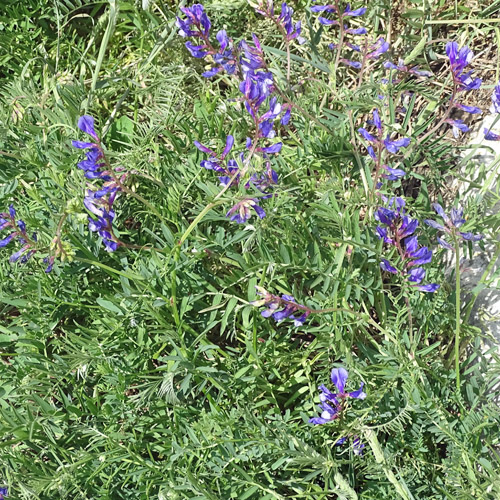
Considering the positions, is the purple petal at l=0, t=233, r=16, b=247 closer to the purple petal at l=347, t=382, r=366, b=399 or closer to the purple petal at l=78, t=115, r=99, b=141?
the purple petal at l=78, t=115, r=99, b=141

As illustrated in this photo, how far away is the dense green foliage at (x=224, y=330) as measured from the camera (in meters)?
2.11

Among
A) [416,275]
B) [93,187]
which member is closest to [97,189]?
[93,187]

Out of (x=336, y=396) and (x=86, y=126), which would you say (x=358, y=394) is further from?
(x=86, y=126)

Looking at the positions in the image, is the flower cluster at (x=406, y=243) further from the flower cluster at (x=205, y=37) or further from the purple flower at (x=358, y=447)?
the flower cluster at (x=205, y=37)

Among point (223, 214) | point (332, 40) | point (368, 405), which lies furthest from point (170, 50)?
point (368, 405)

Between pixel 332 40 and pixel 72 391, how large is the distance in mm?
1849

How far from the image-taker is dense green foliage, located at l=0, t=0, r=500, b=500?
2105 mm

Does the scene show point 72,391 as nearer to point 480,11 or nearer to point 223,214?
point 223,214

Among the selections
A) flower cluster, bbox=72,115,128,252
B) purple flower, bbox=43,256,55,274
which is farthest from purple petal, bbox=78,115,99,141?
purple flower, bbox=43,256,55,274

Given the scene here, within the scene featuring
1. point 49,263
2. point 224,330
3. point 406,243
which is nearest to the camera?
point 406,243

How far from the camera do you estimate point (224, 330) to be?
244 centimetres

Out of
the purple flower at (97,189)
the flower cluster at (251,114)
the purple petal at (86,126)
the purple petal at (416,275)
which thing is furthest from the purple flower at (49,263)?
the purple petal at (416,275)

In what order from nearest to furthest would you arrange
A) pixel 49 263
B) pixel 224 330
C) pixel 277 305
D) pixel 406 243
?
pixel 277 305
pixel 406 243
pixel 49 263
pixel 224 330

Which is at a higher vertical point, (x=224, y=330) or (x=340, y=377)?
(x=340, y=377)
